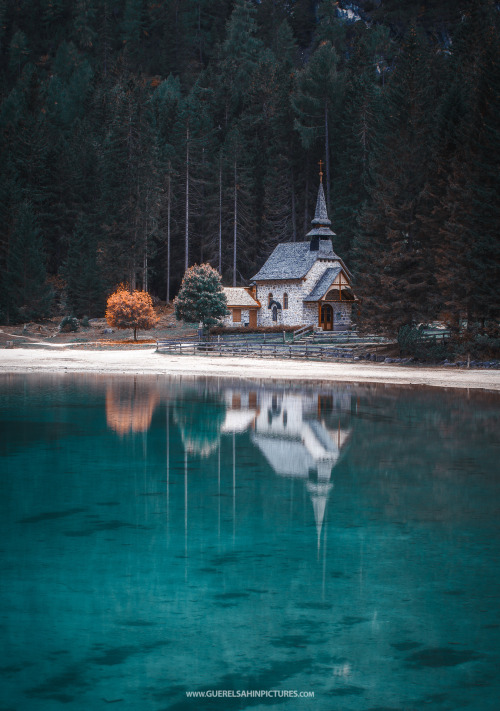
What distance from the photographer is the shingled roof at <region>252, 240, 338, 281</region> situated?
78.4 meters

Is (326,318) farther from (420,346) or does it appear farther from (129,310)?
(420,346)

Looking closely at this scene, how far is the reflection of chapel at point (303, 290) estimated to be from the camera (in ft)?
253

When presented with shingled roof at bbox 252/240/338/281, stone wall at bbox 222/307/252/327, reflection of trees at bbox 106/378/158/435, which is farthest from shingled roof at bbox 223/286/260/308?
reflection of trees at bbox 106/378/158/435

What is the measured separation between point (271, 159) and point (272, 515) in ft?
275

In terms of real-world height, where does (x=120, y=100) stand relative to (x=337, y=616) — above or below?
above

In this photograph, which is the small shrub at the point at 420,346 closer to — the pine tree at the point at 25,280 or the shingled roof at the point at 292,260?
the shingled roof at the point at 292,260

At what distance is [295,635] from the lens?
27.9 ft

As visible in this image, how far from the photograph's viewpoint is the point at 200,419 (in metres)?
24.7

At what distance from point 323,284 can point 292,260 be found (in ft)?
17.8

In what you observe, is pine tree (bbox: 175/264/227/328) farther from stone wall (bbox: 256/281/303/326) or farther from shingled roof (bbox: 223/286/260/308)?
stone wall (bbox: 256/281/303/326)

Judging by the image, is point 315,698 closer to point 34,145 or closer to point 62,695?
point 62,695

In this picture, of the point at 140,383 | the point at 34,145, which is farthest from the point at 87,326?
the point at 140,383

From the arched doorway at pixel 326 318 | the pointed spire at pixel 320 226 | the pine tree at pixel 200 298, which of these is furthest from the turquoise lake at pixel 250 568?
the pointed spire at pixel 320 226

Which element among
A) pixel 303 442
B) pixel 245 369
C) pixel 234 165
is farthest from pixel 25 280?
pixel 303 442
